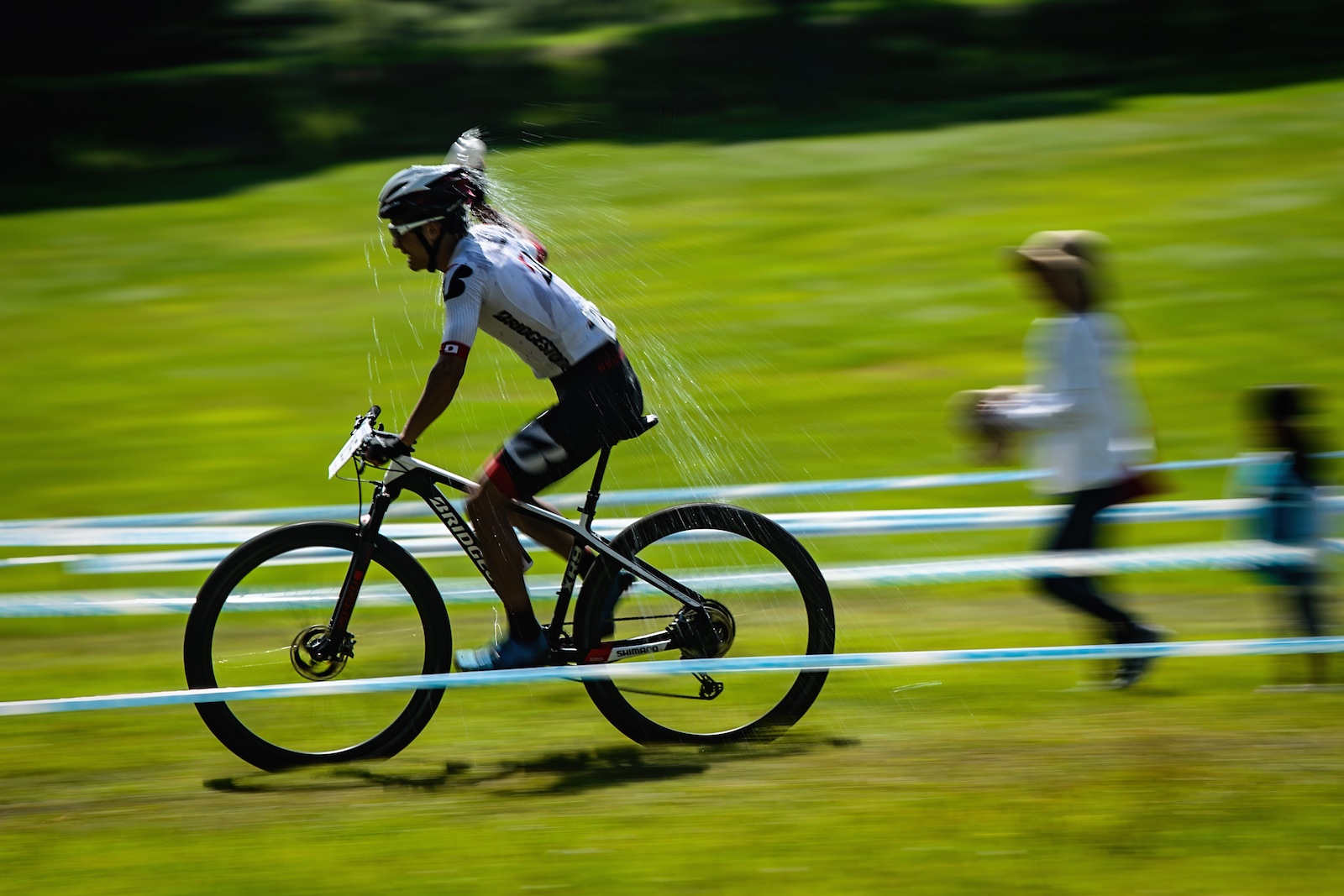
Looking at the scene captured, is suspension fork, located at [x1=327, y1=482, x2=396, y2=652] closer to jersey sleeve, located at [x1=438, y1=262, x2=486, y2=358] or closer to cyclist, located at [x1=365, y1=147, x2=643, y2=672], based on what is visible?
cyclist, located at [x1=365, y1=147, x2=643, y2=672]

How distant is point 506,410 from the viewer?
11.4 meters

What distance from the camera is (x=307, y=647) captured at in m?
5.37

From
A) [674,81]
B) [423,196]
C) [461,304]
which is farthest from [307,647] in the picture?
[674,81]

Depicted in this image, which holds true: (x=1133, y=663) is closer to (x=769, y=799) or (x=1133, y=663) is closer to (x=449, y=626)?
(x=769, y=799)

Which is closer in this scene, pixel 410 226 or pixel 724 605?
pixel 410 226

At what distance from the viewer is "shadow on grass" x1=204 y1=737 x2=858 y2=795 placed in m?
5.16

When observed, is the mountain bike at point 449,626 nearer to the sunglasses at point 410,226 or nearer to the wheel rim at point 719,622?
the wheel rim at point 719,622

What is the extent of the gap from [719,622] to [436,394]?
127 cm

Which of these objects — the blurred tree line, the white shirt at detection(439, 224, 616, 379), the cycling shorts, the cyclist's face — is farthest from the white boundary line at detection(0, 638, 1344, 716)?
the blurred tree line

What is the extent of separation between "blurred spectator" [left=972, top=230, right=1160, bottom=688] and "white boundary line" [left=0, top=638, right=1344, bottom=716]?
78cm

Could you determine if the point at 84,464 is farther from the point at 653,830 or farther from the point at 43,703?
the point at 653,830

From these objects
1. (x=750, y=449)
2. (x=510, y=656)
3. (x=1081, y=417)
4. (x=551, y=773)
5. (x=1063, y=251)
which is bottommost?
(x=551, y=773)

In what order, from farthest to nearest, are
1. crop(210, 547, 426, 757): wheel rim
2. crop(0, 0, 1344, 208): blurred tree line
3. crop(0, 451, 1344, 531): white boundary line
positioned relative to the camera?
crop(0, 0, 1344, 208): blurred tree line → crop(0, 451, 1344, 531): white boundary line → crop(210, 547, 426, 757): wheel rim

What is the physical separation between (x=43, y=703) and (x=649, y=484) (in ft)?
16.0
